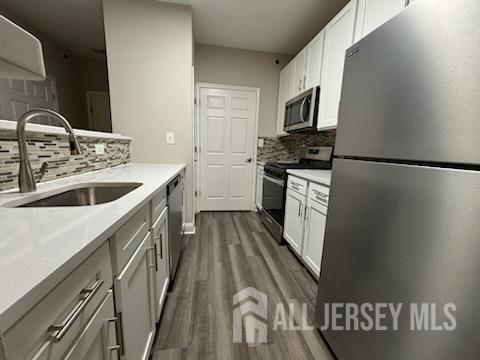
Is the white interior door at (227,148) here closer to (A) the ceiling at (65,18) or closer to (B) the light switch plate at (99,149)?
(A) the ceiling at (65,18)

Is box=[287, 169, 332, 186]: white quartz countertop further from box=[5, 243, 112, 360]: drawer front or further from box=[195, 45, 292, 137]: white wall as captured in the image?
box=[195, 45, 292, 137]: white wall

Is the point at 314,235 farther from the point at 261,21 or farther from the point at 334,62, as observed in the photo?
the point at 261,21

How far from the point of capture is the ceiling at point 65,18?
8.12 ft

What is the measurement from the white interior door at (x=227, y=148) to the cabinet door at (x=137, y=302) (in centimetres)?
255

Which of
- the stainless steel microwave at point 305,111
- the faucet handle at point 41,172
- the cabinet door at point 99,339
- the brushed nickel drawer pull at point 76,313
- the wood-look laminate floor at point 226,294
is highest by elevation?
the stainless steel microwave at point 305,111

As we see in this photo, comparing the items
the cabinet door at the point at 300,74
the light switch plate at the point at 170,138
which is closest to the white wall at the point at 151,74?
the light switch plate at the point at 170,138

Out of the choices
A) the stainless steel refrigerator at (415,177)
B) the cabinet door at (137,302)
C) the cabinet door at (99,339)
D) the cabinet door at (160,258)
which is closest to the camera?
the cabinet door at (99,339)

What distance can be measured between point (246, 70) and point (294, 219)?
2.51 metres

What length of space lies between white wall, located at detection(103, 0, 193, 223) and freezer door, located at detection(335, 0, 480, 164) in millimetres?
1920

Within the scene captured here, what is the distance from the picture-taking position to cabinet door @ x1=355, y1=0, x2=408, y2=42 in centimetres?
128

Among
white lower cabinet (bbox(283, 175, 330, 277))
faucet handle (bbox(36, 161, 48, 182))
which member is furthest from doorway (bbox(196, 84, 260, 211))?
faucet handle (bbox(36, 161, 48, 182))

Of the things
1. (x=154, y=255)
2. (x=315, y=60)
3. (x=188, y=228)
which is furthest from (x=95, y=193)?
(x=315, y=60)

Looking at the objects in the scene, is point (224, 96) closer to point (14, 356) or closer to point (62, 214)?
point (62, 214)

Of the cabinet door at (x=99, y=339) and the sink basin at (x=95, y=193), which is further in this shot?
the sink basin at (x=95, y=193)
